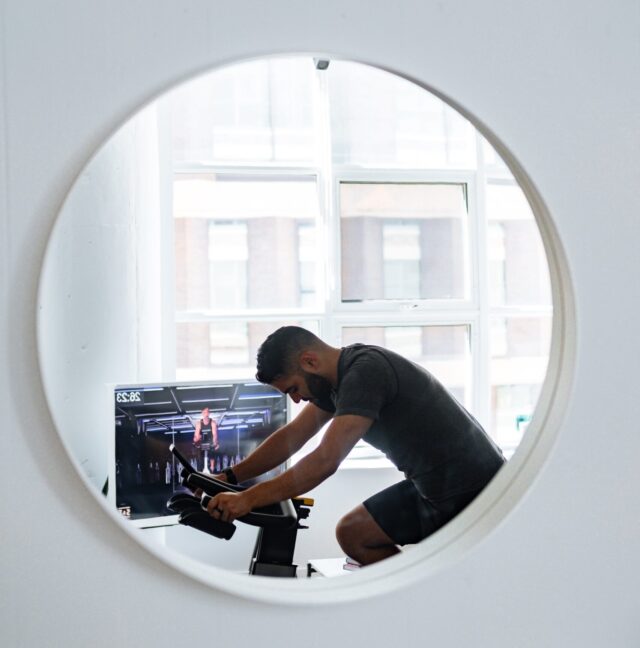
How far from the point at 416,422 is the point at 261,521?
18.4 inches

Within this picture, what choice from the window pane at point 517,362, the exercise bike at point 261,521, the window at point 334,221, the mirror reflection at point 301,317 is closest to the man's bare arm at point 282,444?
the mirror reflection at point 301,317

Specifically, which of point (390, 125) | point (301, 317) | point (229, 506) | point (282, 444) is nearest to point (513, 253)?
point (390, 125)

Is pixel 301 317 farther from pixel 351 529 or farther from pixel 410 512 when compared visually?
pixel 410 512

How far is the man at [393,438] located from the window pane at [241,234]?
0.97m

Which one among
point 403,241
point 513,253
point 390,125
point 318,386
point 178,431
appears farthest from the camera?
point 513,253

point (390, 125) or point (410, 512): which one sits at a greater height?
point (390, 125)

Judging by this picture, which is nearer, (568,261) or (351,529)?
(568,261)

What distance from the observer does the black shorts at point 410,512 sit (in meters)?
1.67

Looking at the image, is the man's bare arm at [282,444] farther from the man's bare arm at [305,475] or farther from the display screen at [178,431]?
the man's bare arm at [305,475]

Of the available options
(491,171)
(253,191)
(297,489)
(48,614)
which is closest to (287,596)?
(48,614)

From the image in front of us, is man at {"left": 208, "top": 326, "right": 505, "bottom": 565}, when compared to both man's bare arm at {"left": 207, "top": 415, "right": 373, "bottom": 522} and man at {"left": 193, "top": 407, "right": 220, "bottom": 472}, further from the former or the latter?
man at {"left": 193, "top": 407, "right": 220, "bottom": 472}

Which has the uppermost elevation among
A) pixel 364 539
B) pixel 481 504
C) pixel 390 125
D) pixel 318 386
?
pixel 390 125

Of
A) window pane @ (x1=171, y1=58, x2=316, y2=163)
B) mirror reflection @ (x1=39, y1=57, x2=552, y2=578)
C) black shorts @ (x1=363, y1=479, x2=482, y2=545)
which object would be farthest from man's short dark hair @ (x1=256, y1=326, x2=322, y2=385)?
window pane @ (x1=171, y1=58, x2=316, y2=163)

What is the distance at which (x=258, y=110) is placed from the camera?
9.04ft
